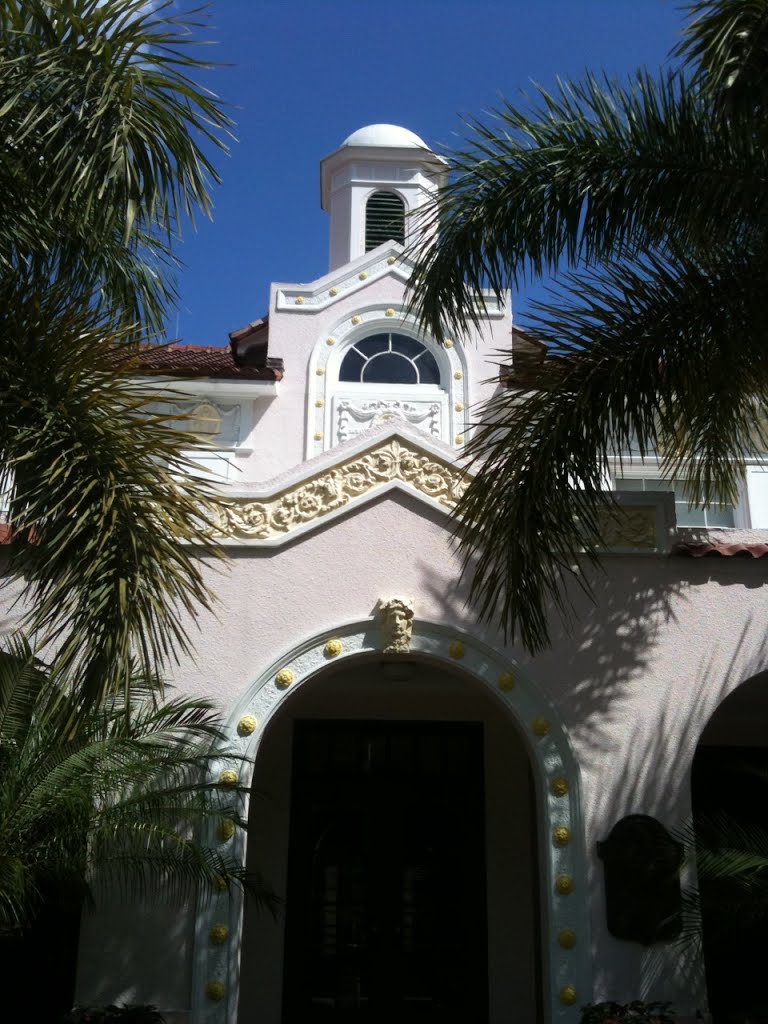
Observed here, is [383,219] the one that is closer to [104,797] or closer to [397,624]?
[397,624]

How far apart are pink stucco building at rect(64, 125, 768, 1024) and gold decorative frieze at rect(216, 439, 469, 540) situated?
0.02 metres

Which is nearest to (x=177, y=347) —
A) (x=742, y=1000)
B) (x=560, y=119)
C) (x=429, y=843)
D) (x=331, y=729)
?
(x=331, y=729)

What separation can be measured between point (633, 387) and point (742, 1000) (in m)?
6.21

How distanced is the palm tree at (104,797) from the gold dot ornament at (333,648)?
43.1 inches

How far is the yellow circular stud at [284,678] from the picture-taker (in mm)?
9719

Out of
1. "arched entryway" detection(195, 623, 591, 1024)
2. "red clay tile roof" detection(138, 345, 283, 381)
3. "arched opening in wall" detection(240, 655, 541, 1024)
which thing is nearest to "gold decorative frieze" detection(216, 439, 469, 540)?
"arched entryway" detection(195, 623, 591, 1024)

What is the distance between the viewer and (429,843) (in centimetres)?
1188

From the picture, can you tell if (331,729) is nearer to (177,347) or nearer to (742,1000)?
(742,1000)

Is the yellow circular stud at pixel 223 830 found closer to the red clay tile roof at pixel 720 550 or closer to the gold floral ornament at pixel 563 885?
the gold floral ornament at pixel 563 885

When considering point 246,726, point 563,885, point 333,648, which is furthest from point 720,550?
point 246,726

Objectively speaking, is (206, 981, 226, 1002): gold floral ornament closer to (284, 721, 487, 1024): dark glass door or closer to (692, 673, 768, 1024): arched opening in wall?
(284, 721, 487, 1024): dark glass door

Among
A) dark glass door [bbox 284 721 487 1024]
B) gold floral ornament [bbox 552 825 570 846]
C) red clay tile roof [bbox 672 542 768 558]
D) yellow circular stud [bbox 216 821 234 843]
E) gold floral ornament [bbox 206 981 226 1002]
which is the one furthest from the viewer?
dark glass door [bbox 284 721 487 1024]

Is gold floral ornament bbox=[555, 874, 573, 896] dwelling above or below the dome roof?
below

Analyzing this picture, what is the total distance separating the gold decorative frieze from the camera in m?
10.1
